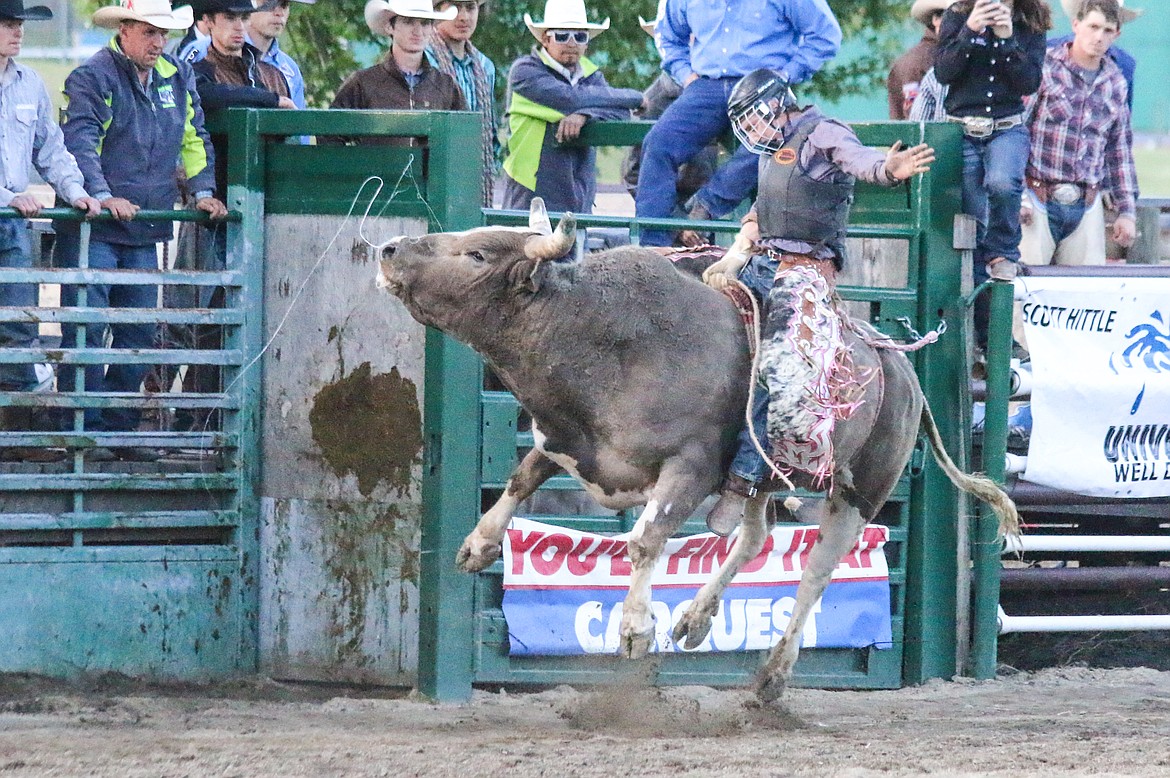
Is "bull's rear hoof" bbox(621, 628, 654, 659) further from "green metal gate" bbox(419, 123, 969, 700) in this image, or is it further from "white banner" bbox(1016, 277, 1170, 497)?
"white banner" bbox(1016, 277, 1170, 497)

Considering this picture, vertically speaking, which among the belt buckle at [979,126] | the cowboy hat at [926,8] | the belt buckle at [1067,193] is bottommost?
the belt buckle at [1067,193]

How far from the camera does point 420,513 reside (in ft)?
24.0

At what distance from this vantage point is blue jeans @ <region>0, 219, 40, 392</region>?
281 inches

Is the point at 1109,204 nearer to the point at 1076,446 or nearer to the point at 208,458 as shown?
the point at 1076,446

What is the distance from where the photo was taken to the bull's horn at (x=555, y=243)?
5613 millimetres

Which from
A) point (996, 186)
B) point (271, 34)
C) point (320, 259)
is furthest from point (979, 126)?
point (271, 34)

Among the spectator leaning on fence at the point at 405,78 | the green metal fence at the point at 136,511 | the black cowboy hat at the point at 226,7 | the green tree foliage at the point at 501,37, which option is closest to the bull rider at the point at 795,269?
the green metal fence at the point at 136,511

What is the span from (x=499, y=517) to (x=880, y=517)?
253cm

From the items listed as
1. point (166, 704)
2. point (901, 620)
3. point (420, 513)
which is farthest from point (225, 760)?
point (901, 620)

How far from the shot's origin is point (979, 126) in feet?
26.3

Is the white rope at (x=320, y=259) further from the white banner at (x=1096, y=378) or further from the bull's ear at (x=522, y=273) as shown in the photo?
the white banner at (x=1096, y=378)

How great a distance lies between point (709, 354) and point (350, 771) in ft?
6.29

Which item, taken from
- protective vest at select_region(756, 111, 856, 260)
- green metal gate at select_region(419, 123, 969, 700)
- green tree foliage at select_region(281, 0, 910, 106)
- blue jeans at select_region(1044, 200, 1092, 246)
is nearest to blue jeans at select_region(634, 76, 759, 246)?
green metal gate at select_region(419, 123, 969, 700)

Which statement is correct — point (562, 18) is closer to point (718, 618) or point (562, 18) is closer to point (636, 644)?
point (718, 618)
